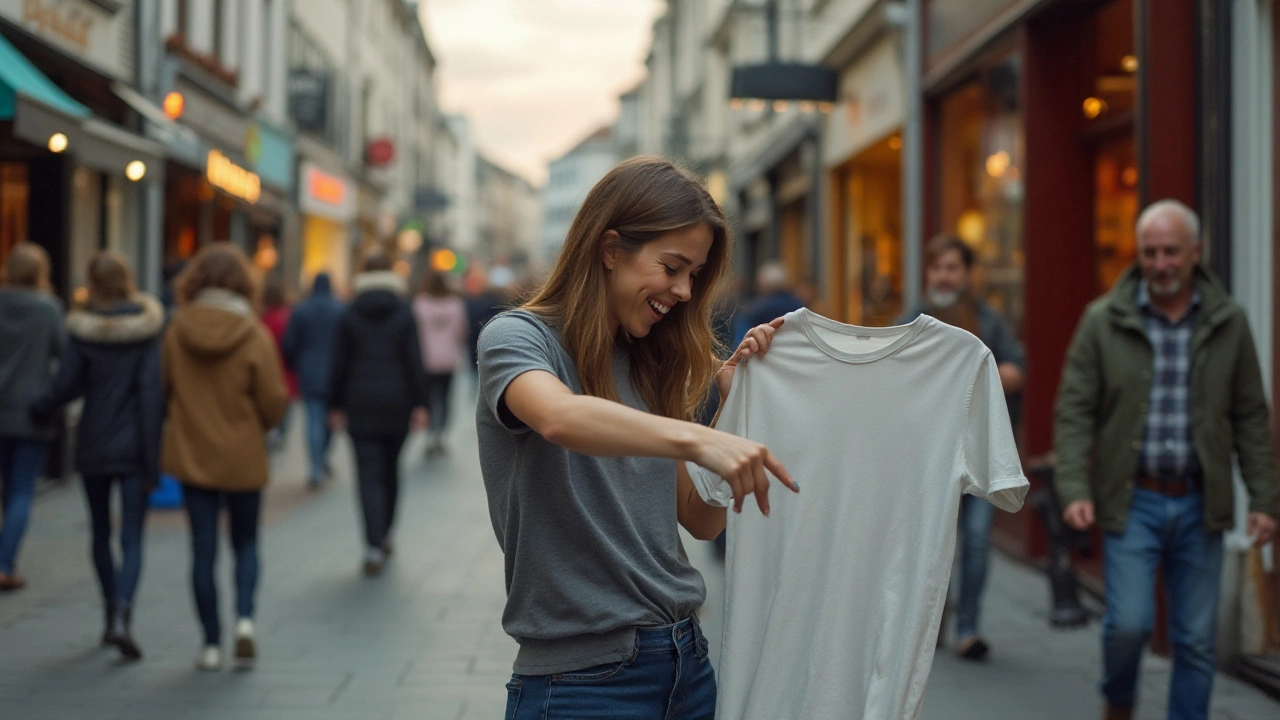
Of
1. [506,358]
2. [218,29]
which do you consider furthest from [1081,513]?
[218,29]

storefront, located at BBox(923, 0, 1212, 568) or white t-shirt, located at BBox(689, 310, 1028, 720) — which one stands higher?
storefront, located at BBox(923, 0, 1212, 568)

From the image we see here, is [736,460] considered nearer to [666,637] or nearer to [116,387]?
[666,637]

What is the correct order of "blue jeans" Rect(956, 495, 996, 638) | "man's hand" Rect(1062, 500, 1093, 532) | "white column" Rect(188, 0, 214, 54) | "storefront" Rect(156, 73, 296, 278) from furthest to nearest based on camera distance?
"white column" Rect(188, 0, 214, 54) < "storefront" Rect(156, 73, 296, 278) < "blue jeans" Rect(956, 495, 996, 638) < "man's hand" Rect(1062, 500, 1093, 532)

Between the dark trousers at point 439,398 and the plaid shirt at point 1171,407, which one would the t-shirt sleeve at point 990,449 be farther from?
the dark trousers at point 439,398

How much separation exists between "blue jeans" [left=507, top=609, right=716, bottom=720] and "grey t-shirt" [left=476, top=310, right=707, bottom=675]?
2cm

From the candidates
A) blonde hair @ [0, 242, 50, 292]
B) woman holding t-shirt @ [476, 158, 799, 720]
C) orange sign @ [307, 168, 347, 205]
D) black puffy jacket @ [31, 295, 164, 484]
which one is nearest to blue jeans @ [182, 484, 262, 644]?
black puffy jacket @ [31, 295, 164, 484]

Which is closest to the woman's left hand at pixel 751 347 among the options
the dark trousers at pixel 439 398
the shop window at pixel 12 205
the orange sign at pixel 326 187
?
the shop window at pixel 12 205

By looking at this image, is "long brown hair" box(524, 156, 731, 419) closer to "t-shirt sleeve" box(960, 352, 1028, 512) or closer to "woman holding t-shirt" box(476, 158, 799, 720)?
"woman holding t-shirt" box(476, 158, 799, 720)

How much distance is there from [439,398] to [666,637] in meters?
13.8

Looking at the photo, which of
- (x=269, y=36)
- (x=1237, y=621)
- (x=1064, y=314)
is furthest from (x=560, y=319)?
(x=269, y=36)

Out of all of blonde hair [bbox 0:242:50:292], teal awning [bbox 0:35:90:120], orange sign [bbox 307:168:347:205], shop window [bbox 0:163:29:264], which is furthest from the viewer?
orange sign [bbox 307:168:347:205]

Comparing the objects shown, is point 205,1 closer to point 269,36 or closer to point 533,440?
point 269,36

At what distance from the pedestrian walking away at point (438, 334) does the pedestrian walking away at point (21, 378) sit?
666cm

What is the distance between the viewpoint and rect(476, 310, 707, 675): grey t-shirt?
233cm
